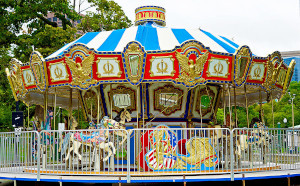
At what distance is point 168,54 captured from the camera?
1166 cm

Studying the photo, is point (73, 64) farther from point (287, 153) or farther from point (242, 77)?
point (287, 153)

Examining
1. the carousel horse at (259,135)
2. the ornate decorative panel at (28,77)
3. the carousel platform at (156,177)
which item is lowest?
the carousel platform at (156,177)

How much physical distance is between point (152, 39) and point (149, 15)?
255cm

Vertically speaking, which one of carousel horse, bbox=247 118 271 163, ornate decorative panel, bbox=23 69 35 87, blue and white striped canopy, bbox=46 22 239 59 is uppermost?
blue and white striped canopy, bbox=46 22 239 59

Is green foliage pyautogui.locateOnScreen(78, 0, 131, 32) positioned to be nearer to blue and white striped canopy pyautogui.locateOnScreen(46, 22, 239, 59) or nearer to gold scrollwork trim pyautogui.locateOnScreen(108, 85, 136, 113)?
blue and white striped canopy pyautogui.locateOnScreen(46, 22, 239, 59)

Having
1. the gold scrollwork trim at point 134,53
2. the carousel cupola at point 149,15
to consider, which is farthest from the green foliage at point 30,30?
the gold scrollwork trim at point 134,53

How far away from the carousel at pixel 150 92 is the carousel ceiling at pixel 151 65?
0.03m

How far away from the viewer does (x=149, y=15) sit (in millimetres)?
15828

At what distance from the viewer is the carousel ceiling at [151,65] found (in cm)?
1171

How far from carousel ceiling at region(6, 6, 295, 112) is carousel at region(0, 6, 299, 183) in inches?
Result: 1.1

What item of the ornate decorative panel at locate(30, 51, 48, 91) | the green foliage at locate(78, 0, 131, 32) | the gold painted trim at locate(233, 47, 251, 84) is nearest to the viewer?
the gold painted trim at locate(233, 47, 251, 84)

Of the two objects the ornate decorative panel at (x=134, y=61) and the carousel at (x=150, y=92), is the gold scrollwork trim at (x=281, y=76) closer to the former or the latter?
the carousel at (x=150, y=92)

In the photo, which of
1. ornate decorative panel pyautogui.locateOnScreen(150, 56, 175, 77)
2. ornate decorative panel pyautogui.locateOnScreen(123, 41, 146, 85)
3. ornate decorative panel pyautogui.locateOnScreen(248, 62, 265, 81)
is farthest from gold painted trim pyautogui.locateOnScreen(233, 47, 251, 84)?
ornate decorative panel pyautogui.locateOnScreen(123, 41, 146, 85)

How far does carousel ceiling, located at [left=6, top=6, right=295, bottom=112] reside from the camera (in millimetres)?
11711
